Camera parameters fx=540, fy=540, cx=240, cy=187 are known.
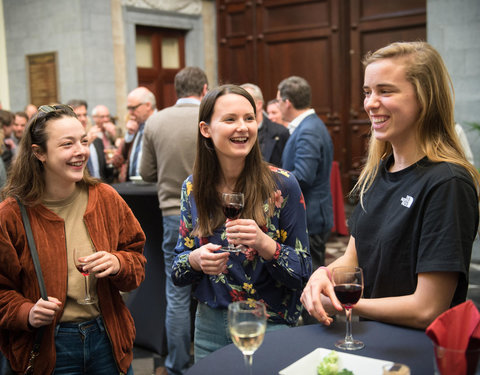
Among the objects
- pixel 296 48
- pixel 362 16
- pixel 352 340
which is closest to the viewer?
pixel 352 340

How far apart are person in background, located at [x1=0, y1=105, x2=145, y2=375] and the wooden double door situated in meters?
7.32

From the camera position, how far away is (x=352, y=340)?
160 cm

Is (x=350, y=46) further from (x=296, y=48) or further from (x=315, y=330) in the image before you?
(x=315, y=330)

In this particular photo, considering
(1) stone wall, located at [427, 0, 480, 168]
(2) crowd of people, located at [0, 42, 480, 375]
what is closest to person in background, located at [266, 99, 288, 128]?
(1) stone wall, located at [427, 0, 480, 168]

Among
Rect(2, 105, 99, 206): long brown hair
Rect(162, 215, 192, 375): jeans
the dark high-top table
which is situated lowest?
Rect(162, 215, 192, 375): jeans

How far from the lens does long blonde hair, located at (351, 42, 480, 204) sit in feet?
5.59

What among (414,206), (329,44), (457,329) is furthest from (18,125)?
(457,329)

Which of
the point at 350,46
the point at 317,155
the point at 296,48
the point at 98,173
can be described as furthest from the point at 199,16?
the point at 317,155

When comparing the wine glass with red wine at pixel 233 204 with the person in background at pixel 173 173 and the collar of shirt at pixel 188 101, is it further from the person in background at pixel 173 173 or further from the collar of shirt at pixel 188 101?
the collar of shirt at pixel 188 101

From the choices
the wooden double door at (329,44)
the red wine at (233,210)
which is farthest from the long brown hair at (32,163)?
the wooden double door at (329,44)

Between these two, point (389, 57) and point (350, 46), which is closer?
point (389, 57)

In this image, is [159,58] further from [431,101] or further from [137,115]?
[431,101]

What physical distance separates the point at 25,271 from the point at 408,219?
1.44 metres

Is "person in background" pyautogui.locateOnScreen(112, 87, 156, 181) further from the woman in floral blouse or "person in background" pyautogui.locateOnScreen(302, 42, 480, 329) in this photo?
"person in background" pyautogui.locateOnScreen(302, 42, 480, 329)
